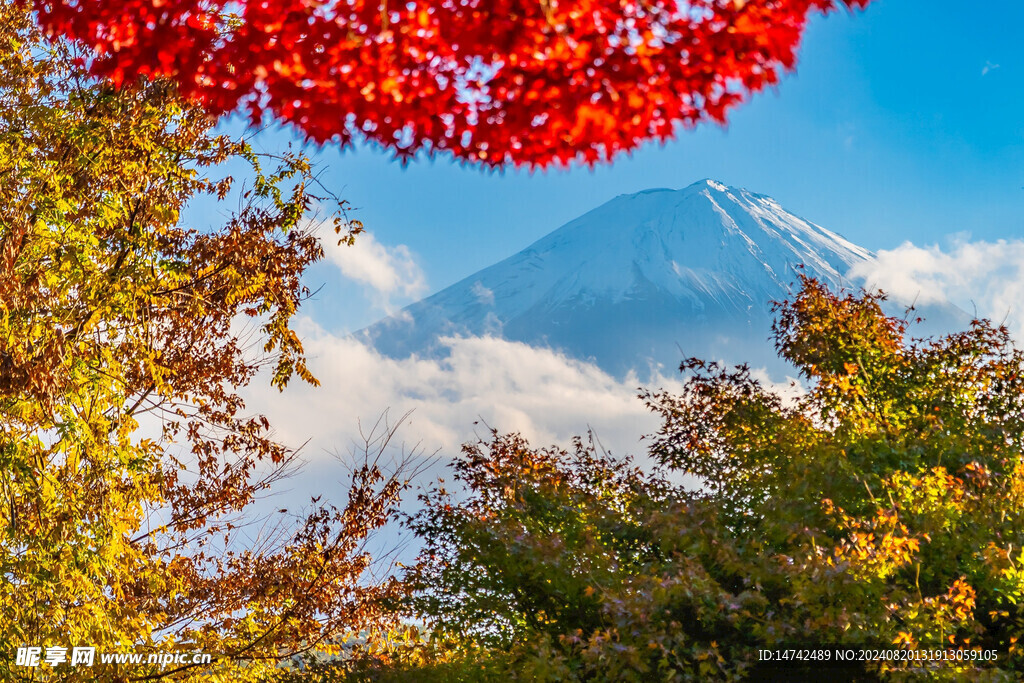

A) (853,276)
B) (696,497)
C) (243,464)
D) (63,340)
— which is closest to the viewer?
(63,340)

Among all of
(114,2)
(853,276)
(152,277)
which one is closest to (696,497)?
(152,277)

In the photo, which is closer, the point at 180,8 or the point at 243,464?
the point at 180,8

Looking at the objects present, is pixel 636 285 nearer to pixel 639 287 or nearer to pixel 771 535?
pixel 639 287

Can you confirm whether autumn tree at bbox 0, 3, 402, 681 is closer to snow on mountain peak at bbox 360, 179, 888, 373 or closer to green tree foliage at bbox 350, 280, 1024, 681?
green tree foliage at bbox 350, 280, 1024, 681

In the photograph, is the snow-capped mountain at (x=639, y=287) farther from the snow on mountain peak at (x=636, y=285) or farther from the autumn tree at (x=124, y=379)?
the autumn tree at (x=124, y=379)

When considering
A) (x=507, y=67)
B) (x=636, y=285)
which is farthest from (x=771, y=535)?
(x=636, y=285)

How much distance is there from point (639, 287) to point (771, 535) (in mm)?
128212

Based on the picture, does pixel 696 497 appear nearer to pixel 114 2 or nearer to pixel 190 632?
pixel 190 632

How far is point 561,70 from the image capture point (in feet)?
9.64

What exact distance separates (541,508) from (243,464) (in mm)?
3536

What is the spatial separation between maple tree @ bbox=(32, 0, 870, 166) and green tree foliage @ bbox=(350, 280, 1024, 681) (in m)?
3.78

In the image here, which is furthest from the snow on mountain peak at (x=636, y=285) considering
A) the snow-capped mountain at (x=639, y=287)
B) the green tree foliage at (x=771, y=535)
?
the green tree foliage at (x=771, y=535)

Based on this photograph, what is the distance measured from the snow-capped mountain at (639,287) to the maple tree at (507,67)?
11088 cm

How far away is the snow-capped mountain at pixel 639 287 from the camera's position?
119 metres
